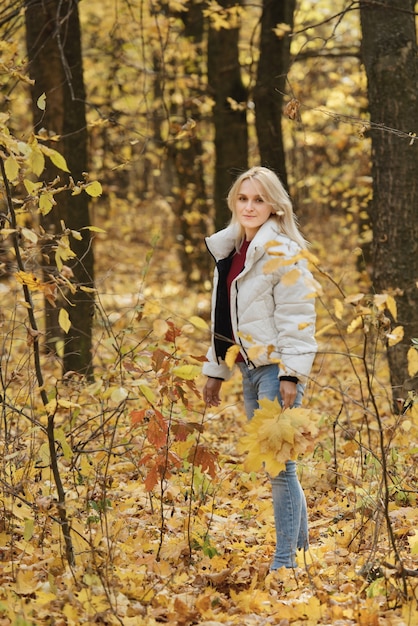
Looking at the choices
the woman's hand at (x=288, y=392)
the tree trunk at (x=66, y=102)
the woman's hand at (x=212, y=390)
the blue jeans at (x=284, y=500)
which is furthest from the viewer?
the tree trunk at (x=66, y=102)

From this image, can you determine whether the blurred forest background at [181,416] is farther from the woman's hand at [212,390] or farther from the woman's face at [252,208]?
the woman's face at [252,208]

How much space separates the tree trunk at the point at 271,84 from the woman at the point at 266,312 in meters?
4.80

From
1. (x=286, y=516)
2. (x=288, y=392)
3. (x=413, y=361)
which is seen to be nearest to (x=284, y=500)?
(x=286, y=516)

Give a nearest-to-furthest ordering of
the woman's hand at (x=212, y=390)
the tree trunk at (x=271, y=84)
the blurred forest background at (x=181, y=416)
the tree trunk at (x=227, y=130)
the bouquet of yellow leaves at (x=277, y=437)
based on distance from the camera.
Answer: the bouquet of yellow leaves at (x=277, y=437) → the blurred forest background at (x=181, y=416) → the woman's hand at (x=212, y=390) → the tree trunk at (x=271, y=84) → the tree trunk at (x=227, y=130)

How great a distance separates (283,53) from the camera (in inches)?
340

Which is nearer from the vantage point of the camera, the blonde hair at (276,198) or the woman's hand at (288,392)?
the woman's hand at (288,392)

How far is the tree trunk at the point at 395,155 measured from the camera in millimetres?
6152

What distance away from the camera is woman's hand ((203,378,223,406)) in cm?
401

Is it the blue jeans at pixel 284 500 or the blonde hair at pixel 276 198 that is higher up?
the blonde hair at pixel 276 198

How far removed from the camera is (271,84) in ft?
28.0

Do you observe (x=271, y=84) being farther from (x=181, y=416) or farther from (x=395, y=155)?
(x=181, y=416)

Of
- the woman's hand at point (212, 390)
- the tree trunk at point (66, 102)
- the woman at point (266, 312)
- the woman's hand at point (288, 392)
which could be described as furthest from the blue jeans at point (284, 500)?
the tree trunk at point (66, 102)

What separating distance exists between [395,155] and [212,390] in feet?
10.2

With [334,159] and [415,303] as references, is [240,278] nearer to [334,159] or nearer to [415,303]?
[415,303]
